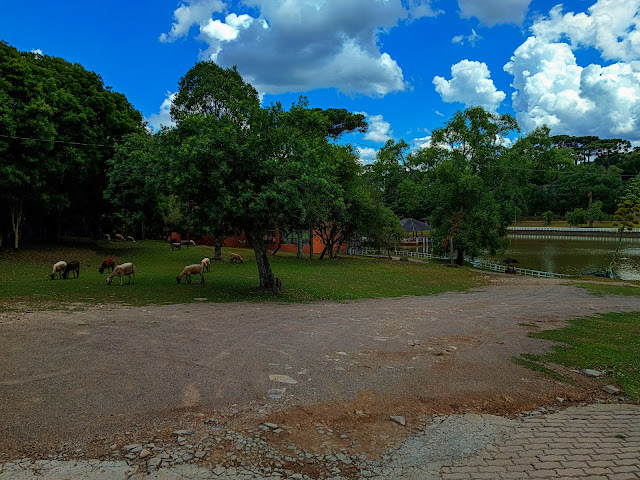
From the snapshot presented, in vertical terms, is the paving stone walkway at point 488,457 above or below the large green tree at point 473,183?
below

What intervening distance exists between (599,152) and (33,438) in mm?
136842

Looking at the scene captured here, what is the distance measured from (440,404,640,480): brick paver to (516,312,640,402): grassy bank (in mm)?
1517

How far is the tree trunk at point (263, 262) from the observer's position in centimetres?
1642

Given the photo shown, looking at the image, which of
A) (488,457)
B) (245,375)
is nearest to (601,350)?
(488,457)

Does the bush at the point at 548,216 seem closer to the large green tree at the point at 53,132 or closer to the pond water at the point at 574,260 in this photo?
the pond water at the point at 574,260

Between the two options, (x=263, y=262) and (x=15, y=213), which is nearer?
(x=263, y=262)

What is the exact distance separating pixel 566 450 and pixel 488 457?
38.3 inches

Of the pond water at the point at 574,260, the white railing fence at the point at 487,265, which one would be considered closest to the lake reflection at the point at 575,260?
the pond water at the point at 574,260

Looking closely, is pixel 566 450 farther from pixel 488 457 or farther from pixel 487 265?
pixel 487 265

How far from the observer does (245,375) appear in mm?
6922

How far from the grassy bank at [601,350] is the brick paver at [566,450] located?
1517mm

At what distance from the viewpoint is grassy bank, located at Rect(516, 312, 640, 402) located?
7.66 metres

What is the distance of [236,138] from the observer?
584 inches

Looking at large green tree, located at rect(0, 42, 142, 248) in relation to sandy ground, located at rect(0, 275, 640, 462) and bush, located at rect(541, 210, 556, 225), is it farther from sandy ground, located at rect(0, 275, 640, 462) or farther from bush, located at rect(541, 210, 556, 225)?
bush, located at rect(541, 210, 556, 225)
